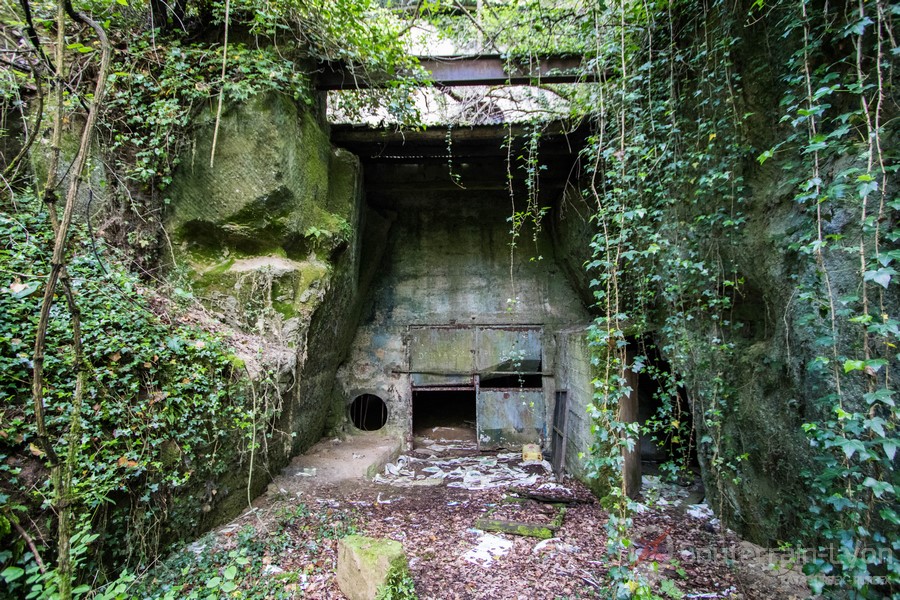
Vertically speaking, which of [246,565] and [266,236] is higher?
[266,236]

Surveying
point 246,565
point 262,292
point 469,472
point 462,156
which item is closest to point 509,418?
point 469,472

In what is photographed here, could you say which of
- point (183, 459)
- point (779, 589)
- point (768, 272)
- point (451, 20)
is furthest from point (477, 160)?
point (779, 589)

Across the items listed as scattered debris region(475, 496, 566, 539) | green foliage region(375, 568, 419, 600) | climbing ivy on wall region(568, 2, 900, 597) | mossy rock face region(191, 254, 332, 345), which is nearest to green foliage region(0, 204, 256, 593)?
mossy rock face region(191, 254, 332, 345)

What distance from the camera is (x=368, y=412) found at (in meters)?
8.06

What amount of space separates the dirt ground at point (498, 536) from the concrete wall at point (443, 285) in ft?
5.16

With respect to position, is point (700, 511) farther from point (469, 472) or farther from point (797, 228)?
point (797, 228)

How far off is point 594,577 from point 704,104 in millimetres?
3689

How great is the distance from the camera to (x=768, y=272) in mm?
3000

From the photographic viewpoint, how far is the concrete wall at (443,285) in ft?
23.1

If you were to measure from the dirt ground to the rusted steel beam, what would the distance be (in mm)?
4196

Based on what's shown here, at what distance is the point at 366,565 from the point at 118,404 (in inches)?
76.6

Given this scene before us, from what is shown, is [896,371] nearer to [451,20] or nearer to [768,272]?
[768,272]

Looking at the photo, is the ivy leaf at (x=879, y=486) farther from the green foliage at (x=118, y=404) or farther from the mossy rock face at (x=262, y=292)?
the mossy rock face at (x=262, y=292)

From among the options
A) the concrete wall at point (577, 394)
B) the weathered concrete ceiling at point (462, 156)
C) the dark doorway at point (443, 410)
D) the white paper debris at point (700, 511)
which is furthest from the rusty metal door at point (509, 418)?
the weathered concrete ceiling at point (462, 156)
